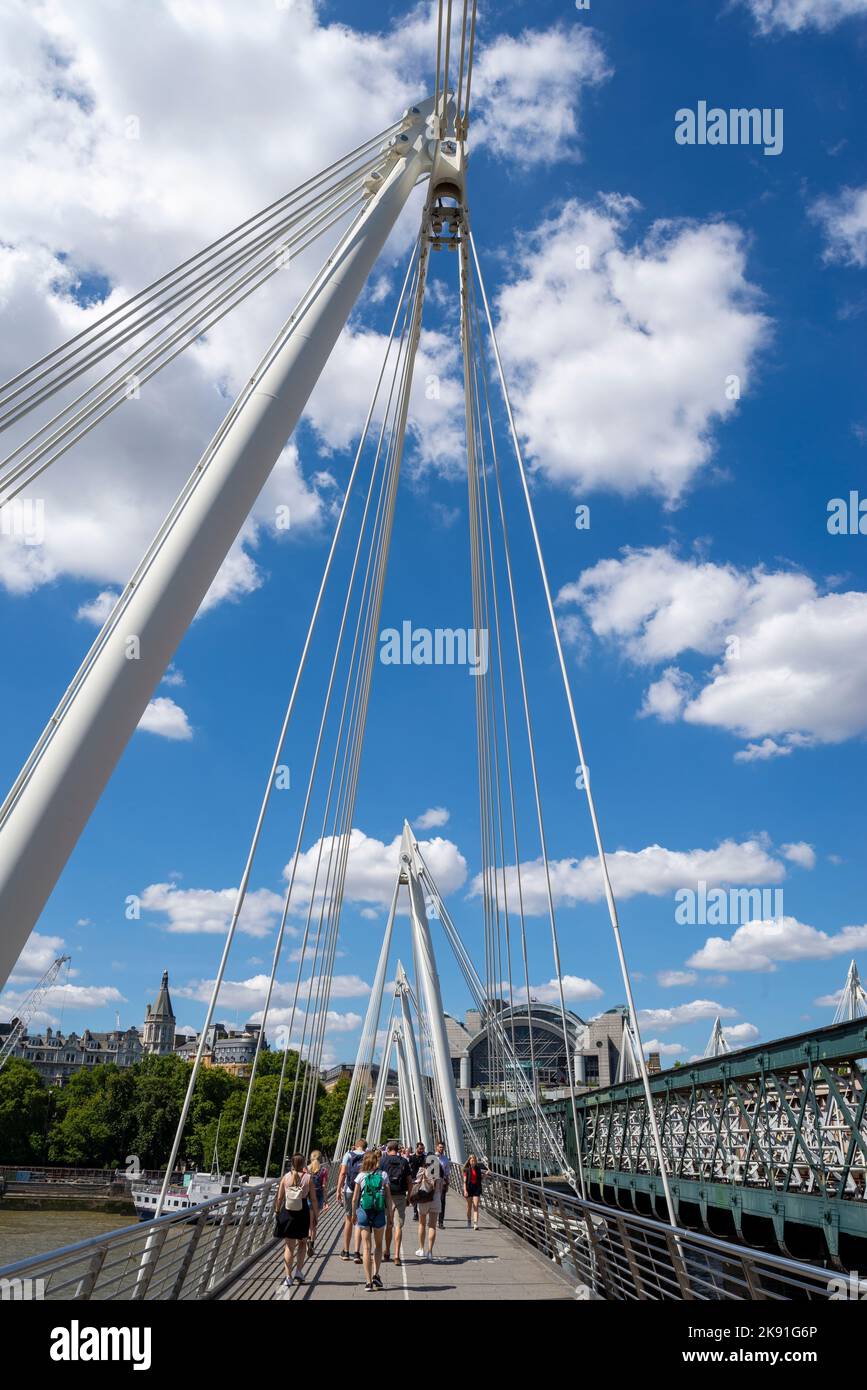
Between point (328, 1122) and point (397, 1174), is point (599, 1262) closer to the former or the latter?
point (397, 1174)

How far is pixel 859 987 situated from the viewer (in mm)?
53125

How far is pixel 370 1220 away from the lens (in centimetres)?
1090

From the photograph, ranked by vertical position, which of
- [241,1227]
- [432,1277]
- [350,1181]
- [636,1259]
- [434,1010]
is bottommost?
[432,1277]

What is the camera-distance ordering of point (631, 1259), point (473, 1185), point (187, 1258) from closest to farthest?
point (187, 1258)
point (631, 1259)
point (473, 1185)

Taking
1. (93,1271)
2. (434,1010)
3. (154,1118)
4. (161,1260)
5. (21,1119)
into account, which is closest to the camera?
(93,1271)

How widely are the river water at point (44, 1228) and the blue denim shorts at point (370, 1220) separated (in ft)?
135

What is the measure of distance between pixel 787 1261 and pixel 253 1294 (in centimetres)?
647

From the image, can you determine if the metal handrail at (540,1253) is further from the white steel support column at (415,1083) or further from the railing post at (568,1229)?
the white steel support column at (415,1083)

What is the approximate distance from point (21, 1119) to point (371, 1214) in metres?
91.7

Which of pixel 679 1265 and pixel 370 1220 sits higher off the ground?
A: pixel 679 1265

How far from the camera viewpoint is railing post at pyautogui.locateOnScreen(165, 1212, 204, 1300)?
335 inches

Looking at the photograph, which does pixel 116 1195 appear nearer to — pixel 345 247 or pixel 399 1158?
pixel 399 1158

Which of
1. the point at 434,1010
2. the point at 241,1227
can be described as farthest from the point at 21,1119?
the point at 241,1227

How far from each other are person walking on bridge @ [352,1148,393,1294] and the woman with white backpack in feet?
2.10
